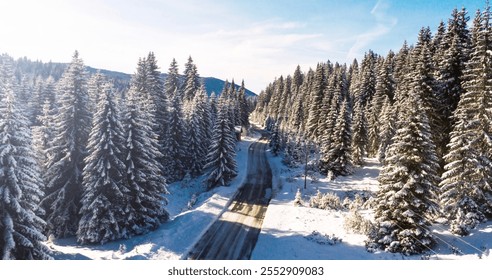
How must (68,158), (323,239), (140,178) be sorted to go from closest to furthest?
(323,239)
(68,158)
(140,178)

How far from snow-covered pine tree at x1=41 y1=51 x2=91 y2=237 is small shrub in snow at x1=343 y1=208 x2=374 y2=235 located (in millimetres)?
22836

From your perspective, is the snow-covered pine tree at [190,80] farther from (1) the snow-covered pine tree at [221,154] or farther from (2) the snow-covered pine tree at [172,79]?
(1) the snow-covered pine tree at [221,154]

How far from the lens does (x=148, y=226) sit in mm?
25344

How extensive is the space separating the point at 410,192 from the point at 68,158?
26803 millimetres

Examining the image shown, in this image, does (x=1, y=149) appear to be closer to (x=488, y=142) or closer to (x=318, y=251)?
(x=318, y=251)

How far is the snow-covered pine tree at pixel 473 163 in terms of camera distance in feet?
72.9

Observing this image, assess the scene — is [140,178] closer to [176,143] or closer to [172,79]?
[176,143]

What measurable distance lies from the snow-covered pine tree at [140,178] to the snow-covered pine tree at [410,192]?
1743 centimetres

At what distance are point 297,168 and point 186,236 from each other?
32.5 metres

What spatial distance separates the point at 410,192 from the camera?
21125 millimetres

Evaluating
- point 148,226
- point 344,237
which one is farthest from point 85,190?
point 344,237

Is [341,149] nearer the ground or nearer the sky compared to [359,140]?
nearer the ground

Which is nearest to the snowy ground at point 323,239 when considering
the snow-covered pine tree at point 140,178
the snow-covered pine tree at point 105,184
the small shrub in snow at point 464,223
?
the small shrub in snow at point 464,223

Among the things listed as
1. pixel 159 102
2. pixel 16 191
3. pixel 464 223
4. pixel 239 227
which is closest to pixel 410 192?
pixel 464 223
